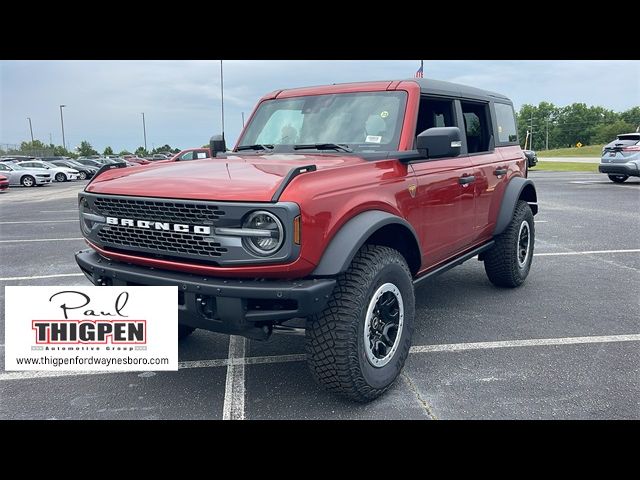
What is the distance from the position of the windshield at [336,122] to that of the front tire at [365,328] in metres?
1.01

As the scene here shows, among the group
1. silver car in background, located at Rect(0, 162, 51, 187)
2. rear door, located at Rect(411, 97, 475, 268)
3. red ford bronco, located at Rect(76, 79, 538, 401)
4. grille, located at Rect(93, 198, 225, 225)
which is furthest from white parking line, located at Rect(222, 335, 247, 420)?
silver car in background, located at Rect(0, 162, 51, 187)

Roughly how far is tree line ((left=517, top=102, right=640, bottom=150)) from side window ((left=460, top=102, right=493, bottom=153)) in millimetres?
105585

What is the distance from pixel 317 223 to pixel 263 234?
0.30 metres

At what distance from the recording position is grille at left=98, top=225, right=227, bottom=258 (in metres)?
2.87

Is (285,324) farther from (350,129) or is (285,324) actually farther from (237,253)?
(350,129)

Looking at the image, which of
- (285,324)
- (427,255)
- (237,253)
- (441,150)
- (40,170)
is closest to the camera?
(237,253)

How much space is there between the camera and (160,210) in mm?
3004

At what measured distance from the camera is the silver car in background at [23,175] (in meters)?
28.3

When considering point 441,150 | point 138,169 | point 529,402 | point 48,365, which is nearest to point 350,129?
point 441,150

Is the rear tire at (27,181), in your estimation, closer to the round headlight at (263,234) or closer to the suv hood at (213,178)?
the suv hood at (213,178)

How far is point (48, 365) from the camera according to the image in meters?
2.90

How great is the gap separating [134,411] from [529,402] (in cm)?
239

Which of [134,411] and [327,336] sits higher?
[327,336]

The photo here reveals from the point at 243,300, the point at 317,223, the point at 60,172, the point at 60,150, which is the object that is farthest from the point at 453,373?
the point at 60,150
